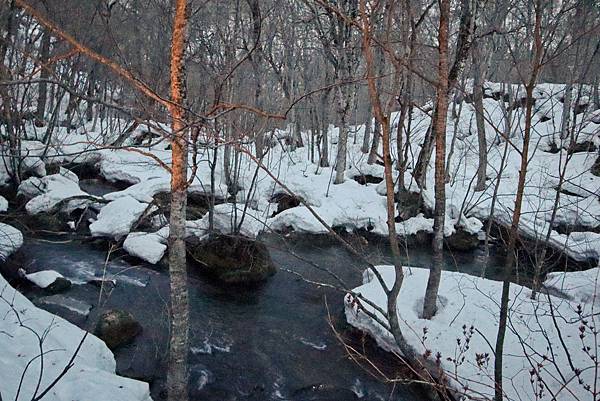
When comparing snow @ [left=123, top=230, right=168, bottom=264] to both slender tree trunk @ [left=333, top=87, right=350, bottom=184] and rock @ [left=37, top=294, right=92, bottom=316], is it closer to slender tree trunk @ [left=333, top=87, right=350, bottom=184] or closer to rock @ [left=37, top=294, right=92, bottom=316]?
rock @ [left=37, top=294, right=92, bottom=316]

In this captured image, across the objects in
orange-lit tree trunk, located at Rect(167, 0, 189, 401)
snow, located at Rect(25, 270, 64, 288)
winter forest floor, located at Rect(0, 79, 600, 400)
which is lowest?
snow, located at Rect(25, 270, 64, 288)

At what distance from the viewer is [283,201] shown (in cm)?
1392

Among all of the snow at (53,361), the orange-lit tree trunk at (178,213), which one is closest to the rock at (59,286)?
the snow at (53,361)

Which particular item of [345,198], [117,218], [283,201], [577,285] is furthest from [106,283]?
[577,285]

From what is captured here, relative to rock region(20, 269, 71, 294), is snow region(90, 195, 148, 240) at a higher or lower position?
higher

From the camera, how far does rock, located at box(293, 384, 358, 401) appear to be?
549 cm

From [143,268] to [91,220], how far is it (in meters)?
2.87

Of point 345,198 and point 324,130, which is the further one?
point 324,130

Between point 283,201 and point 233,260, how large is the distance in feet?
17.0

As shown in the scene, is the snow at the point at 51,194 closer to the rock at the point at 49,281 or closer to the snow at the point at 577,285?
the rock at the point at 49,281

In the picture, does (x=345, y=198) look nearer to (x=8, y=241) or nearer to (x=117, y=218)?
(x=117, y=218)

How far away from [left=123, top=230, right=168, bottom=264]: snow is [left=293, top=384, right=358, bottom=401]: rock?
191 inches

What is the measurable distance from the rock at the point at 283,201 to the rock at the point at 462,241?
4875 mm

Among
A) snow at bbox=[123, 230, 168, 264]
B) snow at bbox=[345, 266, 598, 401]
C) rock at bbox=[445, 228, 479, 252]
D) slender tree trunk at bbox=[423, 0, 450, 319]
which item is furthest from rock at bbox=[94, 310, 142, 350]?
rock at bbox=[445, 228, 479, 252]
